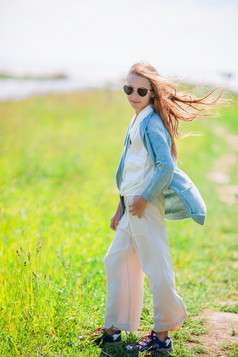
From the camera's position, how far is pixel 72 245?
173 inches

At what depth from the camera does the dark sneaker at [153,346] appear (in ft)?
9.24

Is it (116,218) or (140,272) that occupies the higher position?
(116,218)

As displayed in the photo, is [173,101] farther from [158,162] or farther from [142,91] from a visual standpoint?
[158,162]

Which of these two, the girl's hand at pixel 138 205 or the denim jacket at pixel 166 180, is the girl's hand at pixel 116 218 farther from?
the girl's hand at pixel 138 205

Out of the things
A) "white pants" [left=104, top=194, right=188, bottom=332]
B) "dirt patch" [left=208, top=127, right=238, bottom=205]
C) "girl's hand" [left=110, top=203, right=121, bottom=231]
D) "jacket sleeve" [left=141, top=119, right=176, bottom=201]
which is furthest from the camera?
"dirt patch" [left=208, top=127, right=238, bottom=205]

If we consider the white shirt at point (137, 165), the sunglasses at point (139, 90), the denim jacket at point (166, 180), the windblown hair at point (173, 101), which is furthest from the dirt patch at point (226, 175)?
the sunglasses at point (139, 90)

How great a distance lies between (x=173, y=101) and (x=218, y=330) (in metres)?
1.66

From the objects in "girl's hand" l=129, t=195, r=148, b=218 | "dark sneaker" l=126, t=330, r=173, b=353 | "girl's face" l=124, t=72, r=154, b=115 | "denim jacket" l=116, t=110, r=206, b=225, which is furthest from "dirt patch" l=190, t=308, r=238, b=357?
"girl's face" l=124, t=72, r=154, b=115

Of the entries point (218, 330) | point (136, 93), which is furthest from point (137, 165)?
point (218, 330)

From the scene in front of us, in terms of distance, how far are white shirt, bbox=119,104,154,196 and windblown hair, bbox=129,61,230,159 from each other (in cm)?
10

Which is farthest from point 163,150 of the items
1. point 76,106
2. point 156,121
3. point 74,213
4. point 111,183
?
point 76,106

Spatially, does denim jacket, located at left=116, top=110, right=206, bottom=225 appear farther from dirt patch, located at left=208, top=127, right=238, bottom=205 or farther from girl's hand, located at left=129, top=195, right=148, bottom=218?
dirt patch, located at left=208, top=127, right=238, bottom=205

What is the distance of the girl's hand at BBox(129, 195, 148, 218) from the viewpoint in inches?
106

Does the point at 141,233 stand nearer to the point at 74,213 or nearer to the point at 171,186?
the point at 171,186
